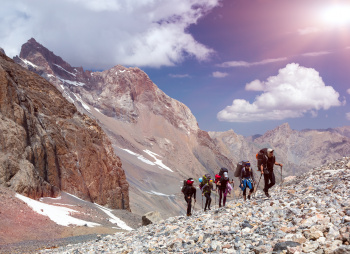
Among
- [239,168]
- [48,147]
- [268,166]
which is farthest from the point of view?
[48,147]

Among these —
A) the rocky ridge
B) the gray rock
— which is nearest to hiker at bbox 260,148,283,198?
the rocky ridge

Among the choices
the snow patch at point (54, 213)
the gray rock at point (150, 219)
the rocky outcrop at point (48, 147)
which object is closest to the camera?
the gray rock at point (150, 219)

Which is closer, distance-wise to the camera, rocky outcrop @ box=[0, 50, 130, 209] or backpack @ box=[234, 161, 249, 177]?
backpack @ box=[234, 161, 249, 177]

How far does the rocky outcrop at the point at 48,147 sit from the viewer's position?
43.4 m

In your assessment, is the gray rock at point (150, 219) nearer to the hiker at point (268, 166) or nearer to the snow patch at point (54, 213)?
the snow patch at point (54, 213)

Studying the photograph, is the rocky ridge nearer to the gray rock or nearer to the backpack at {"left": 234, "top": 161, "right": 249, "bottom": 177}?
the backpack at {"left": 234, "top": 161, "right": 249, "bottom": 177}

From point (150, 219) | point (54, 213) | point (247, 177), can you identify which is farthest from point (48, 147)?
point (247, 177)

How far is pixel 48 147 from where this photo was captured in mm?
55562

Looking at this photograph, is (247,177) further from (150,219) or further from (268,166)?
(150,219)

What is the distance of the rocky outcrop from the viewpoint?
43.4 meters

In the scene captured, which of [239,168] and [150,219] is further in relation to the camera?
[150,219]

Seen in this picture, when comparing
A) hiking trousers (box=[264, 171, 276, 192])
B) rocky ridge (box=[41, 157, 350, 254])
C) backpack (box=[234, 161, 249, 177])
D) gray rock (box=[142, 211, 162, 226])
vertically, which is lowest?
gray rock (box=[142, 211, 162, 226])

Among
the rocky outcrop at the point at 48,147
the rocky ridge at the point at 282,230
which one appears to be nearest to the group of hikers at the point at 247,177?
the rocky ridge at the point at 282,230

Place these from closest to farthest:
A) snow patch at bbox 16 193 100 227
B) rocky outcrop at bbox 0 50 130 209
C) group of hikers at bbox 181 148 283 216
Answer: group of hikers at bbox 181 148 283 216, snow patch at bbox 16 193 100 227, rocky outcrop at bbox 0 50 130 209
